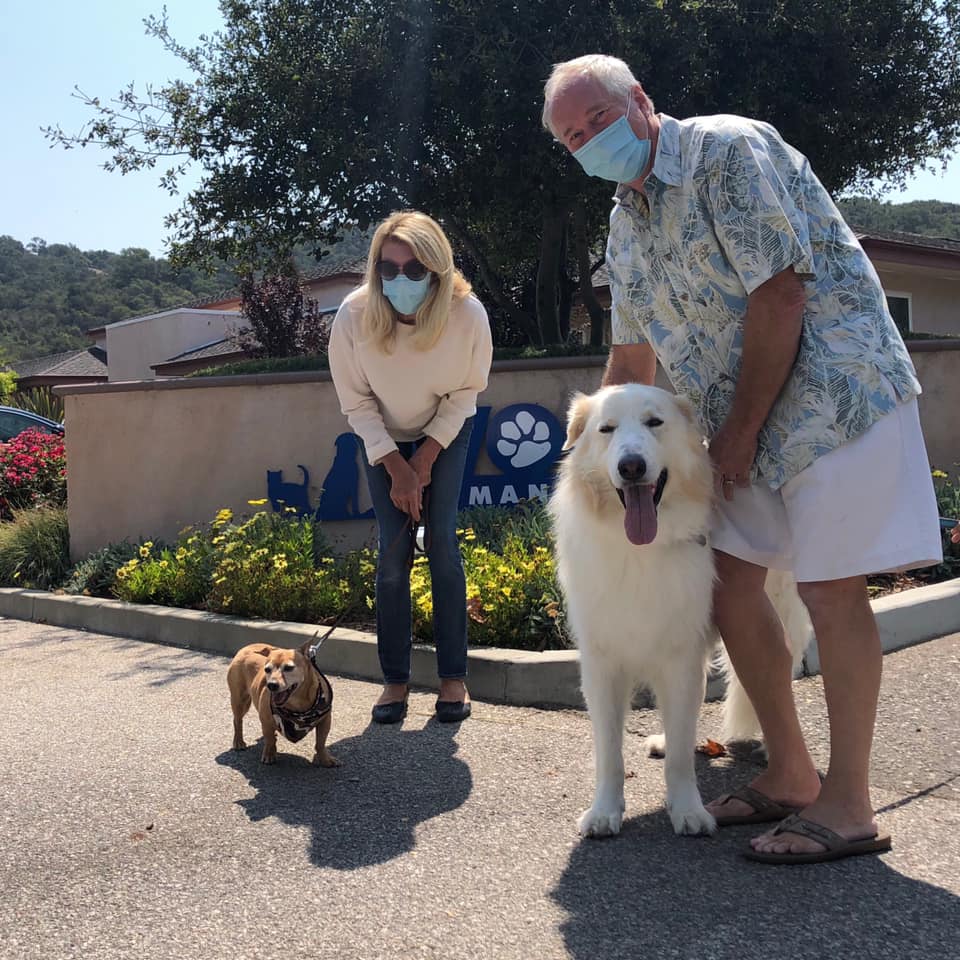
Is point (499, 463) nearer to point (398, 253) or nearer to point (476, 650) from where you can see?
point (476, 650)

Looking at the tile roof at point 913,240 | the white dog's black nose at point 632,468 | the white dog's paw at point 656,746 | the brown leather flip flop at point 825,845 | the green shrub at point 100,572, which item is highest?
the tile roof at point 913,240

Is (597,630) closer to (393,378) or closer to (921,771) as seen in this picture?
(921,771)

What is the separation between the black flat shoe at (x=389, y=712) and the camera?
427cm

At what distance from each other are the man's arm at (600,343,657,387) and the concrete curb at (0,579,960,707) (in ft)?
5.19

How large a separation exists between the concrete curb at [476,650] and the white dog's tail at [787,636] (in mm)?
754

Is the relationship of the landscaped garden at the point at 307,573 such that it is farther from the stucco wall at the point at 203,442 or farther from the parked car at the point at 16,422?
the parked car at the point at 16,422

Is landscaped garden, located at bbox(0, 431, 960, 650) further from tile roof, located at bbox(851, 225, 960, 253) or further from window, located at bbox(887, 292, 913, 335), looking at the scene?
window, located at bbox(887, 292, 913, 335)

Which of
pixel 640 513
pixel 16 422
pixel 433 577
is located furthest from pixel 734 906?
pixel 16 422

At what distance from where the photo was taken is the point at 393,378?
434 cm

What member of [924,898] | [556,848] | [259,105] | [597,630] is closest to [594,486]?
[597,630]

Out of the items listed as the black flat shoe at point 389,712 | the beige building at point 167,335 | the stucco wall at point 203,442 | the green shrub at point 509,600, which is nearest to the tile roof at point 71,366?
the beige building at point 167,335

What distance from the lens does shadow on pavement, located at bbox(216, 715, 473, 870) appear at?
3000 millimetres

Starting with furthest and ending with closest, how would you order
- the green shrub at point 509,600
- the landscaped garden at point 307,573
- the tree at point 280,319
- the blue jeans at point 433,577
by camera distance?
the tree at point 280,319 → the landscaped garden at point 307,573 → the green shrub at point 509,600 → the blue jeans at point 433,577

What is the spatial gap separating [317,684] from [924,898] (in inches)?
89.8
